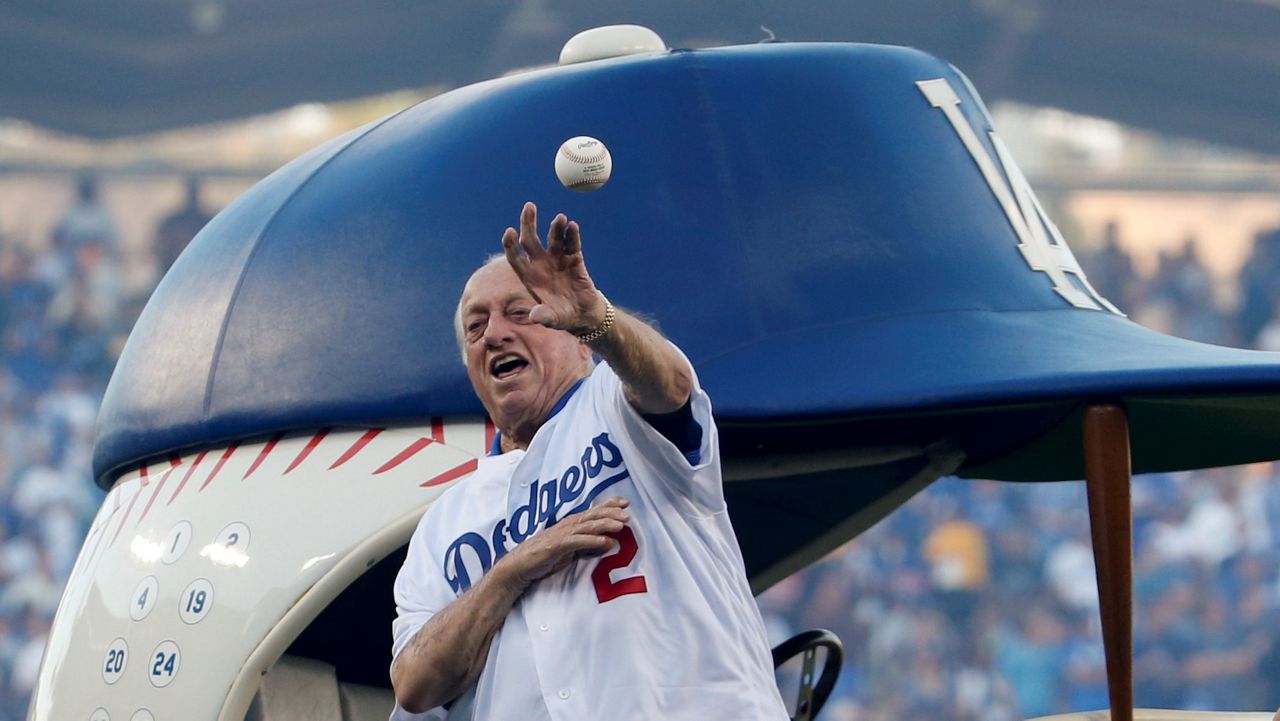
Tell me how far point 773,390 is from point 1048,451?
1.32 metres

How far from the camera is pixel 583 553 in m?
2.42

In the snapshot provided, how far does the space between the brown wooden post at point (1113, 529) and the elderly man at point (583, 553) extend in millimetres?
1006

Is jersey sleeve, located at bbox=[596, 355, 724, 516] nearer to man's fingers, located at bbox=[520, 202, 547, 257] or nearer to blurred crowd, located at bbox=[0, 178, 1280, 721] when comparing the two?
man's fingers, located at bbox=[520, 202, 547, 257]

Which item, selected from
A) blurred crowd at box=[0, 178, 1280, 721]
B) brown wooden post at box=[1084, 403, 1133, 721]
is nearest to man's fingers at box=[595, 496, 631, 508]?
brown wooden post at box=[1084, 403, 1133, 721]

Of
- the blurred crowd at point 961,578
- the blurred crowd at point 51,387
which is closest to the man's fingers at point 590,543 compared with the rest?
the blurred crowd at point 961,578

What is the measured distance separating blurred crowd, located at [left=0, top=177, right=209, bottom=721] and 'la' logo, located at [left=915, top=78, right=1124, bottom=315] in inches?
347

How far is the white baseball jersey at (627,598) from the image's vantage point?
2355 millimetres

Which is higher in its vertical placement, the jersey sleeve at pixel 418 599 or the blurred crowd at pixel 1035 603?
the jersey sleeve at pixel 418 599

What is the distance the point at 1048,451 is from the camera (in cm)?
445

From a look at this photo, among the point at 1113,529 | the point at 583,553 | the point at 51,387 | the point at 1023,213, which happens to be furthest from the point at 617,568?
the point at 51,387

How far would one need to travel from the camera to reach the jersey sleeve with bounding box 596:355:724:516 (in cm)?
239

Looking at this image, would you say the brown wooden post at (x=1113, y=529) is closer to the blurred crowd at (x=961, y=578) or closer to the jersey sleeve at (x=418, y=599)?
the jersey sleeve at (x=418, y=599)

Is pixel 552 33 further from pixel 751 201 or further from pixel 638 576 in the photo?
pixel 638 576

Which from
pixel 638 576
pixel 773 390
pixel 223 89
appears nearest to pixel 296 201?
pixel 773 390
